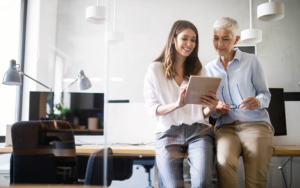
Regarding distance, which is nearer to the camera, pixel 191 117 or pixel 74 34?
pixel 191 117

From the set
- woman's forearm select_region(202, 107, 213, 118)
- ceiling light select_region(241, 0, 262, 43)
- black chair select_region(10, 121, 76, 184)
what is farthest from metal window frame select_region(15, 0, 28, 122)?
ceiling light select_region(241, 0, 262, 43)

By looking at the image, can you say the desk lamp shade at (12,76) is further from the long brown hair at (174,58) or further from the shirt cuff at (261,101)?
the shirt cuff at (261,101)

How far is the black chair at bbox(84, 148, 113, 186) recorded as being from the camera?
1.42 m

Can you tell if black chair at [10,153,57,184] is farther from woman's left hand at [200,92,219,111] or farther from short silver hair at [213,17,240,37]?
short silver hair at [213,17,240,37]

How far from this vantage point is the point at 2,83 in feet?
5.74

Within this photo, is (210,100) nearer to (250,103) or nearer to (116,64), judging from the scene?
(250,103)

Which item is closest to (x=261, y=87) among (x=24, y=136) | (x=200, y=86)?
(x=200, y=86)

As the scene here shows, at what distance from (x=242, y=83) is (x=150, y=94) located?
1.69 ft

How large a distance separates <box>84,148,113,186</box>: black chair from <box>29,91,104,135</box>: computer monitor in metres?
0.21

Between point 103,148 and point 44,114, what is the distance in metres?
0.55

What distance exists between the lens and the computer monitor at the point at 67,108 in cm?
164

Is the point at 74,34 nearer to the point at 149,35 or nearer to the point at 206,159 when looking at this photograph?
the point at 149,35

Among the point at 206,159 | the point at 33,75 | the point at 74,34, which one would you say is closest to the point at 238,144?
the point at 206,159

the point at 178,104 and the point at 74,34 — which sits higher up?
the point at 74,34
